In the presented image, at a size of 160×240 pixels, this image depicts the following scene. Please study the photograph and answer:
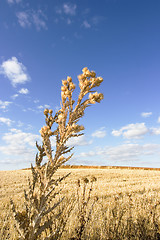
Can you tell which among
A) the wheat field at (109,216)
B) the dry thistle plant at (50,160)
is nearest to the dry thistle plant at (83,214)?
the wheat field at (109,216)

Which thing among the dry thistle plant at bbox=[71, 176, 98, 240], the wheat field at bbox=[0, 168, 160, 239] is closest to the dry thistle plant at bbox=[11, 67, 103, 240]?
the wheat field at bbox=[0, 168, 160, 239]

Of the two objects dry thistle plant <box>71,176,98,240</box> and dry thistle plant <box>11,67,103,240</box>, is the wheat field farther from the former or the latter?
dry thistle plant <box>11,67,103,240</box>

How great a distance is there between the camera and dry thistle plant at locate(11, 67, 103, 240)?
184 centimetres

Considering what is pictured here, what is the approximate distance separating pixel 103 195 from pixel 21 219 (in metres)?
8.14

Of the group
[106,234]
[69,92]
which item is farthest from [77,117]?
[106,234]

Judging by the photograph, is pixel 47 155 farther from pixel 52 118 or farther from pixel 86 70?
pixel 86 70

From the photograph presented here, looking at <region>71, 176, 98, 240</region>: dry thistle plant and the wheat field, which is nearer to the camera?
<region>71, 176, 98, 240</region>: dry thistle plant

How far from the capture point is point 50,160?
1999 mm

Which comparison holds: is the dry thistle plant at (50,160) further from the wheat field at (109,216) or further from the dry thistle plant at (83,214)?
the dry thistle plant at (83,214)

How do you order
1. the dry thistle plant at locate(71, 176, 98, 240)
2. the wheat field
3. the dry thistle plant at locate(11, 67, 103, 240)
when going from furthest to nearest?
the wheat field
the dry thistle plant at locate(71, 176, 98, 240)
the dry thistle plant at locate(11, 67, 103, 240)

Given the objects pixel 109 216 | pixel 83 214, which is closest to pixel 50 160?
Result: pixel 83 214

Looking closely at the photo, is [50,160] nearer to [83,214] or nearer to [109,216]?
[83,214]

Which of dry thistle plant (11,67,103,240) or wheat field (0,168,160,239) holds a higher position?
dry thistle plant (11,67,103,240)

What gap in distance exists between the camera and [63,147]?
2037 millimetres
